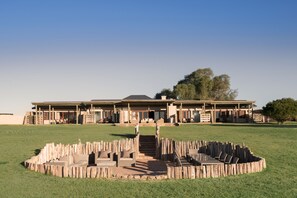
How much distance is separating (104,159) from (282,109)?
2944cm

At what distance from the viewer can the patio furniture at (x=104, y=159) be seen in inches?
670

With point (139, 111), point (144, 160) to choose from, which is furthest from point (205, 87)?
point (144, 160)

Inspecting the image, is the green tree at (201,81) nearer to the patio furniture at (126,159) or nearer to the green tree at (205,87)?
the green tree at (205,87)

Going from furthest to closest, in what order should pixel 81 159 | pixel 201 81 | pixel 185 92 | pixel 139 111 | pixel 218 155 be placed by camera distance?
pixel 201 81
pixel 185 92
pixel 139 111
pixel 218 155
pixel 81 159

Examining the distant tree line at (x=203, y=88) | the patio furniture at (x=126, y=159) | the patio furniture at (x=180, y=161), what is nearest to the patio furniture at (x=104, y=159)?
the patio furniture at (x=126, y=159)

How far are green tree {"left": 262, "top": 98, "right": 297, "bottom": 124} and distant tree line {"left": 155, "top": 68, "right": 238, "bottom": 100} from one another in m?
29.5

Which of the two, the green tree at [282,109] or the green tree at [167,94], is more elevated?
the green tree at [167,94]

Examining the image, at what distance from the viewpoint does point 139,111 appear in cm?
4469

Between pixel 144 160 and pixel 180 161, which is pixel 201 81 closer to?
pixel 144 160

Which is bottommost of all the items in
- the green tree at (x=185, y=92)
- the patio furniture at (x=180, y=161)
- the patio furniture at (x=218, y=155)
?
the patio furniture at (x=180, y=161)

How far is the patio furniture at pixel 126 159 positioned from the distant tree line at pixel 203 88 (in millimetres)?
54421

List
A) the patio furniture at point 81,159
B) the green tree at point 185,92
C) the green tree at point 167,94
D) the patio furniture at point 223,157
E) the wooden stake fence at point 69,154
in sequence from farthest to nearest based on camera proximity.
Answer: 1. the green tree at point 167,94
2. the green tree at point 185,92
3. the patio furniture at point 81,159
4. the patio furniture at point 223,157
5. the wooden stake fence at point 69,154

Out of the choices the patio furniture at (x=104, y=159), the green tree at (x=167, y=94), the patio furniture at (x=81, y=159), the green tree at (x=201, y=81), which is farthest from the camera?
the green tree at (x=167, y=94)

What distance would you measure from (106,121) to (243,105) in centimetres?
1835
